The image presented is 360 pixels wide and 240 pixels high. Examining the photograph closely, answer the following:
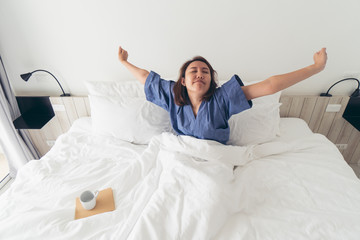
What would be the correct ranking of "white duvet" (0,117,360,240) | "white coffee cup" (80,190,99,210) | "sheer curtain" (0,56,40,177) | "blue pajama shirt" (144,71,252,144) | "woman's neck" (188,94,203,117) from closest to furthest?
1. "white duvet" (0,117,360,240)
2. "white coffee cup" (80,190,99,210)
3. "blue pajama shirt" (144,71,252,144)
4. "woman's neck" (188,94,203,117)
5. "sheer curtain" (0,56,40,177)

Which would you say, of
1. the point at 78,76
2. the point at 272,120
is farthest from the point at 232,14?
the point at 78,76

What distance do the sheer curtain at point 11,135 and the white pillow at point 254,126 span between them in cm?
179

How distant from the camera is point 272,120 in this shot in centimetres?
134

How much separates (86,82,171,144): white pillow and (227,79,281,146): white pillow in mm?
487

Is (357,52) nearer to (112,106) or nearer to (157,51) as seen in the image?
(157,51)

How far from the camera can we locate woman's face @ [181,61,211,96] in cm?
104

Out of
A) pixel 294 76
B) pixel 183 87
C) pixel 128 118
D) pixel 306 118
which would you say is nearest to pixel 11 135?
pixel 128 118

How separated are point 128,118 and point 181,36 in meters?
0.74

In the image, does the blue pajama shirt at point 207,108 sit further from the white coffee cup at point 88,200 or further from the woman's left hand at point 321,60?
the white coffee cup at point 88,200

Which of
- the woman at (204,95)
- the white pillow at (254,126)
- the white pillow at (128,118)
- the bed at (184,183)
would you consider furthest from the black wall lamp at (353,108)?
the white pillow at (128,118)

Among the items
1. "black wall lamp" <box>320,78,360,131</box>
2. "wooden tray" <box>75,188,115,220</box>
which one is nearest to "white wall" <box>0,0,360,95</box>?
"black wall lamp" <box>320,78,360,131</box>

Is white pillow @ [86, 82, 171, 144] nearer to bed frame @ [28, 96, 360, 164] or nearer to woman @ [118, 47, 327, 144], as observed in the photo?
woman @ [118, 47, 327, 144]

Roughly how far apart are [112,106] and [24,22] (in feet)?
3.06

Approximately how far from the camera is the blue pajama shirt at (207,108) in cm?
100
